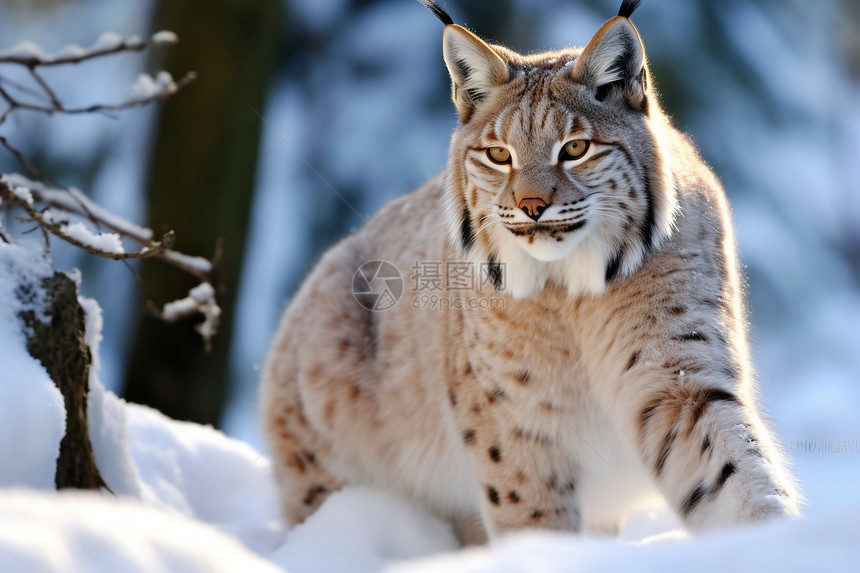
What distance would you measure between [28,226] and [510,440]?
1.72 metres

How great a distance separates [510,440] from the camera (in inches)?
116

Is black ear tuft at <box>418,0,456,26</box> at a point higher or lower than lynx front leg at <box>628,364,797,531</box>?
higher

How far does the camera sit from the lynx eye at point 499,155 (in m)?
2.73

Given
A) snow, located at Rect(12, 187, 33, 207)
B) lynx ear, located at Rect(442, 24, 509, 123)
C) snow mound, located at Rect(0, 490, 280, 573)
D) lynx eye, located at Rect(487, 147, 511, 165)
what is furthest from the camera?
lynx ear, located at Rect(442, 24, 509, 123)

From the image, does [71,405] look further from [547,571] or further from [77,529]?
[547,571]

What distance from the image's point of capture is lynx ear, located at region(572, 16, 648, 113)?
2611 mm

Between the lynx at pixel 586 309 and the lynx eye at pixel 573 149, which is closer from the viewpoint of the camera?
the lynx at pixel 586 309

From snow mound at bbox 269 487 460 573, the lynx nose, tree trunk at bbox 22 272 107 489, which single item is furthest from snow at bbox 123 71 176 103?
snow mound at bbox 269 487 460 573

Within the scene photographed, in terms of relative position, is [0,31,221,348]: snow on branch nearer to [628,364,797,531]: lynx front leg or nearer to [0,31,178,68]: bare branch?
[0,31,178,68]: bare branch

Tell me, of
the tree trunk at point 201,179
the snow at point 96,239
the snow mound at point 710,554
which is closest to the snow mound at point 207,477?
the tree trunk at point 201,179

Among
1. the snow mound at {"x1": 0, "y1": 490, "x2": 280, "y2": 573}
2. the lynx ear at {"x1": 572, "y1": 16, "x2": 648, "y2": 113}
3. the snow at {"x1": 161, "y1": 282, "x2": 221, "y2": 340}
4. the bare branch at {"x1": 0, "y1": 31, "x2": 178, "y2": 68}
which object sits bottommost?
the snow mound at {"x1": 0, "y1": 490, "x2": 280, "y2": 573}

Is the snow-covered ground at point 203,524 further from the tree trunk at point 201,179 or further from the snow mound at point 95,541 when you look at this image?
the tree trunk at point 201,179

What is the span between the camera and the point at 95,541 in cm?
106

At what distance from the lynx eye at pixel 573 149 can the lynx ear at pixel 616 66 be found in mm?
200
